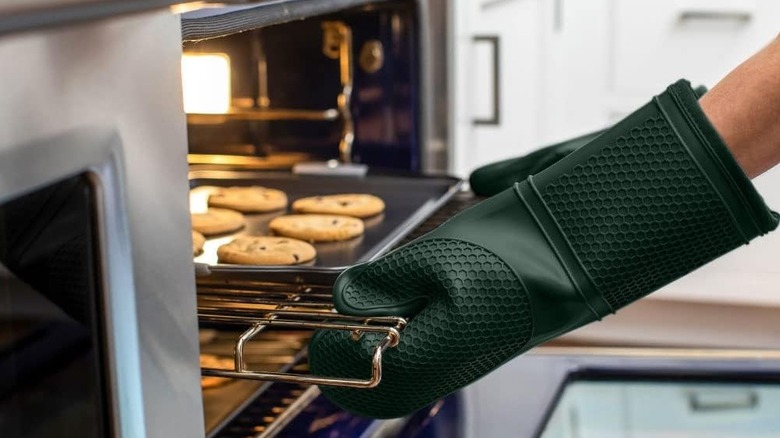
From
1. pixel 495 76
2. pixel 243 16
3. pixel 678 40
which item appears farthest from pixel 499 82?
pixel 243 16

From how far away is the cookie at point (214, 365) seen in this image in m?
0.98

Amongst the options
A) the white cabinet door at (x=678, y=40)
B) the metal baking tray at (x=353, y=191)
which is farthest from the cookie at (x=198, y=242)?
the white cabinet door at (x=678, y=40)

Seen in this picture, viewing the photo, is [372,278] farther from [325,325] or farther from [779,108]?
[779,108]

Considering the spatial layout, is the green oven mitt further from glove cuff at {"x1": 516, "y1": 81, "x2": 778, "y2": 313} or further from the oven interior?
glove cuff at {"x1": 516, "y1": 81, "x2": 778, "y2": 313}

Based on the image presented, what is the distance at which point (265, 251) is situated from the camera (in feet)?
3.31

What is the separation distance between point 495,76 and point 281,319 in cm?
160

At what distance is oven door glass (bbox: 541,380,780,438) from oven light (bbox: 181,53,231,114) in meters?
0.56

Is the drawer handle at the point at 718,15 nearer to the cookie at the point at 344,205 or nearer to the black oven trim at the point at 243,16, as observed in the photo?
the cookie at the point at 344,205

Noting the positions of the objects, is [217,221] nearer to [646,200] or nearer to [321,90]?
[321,90]

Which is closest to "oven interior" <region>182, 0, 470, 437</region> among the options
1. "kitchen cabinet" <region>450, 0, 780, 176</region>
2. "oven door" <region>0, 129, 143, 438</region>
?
"oven door" <region>0, 129, 143, 438</region>

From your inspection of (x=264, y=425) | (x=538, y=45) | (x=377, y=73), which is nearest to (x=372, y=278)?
(x=264, y=425)

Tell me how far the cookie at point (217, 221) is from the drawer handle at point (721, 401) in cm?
48

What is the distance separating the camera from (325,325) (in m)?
0.63

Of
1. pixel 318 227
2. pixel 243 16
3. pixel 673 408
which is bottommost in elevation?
pixel 673 408
